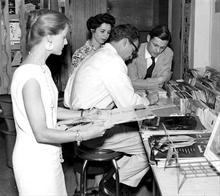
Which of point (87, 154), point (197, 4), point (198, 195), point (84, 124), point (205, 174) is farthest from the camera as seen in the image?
Result: point (197, 4)

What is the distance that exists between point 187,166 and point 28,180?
0.73 metres

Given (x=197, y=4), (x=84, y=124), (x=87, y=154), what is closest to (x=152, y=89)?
(x=197, y=4)

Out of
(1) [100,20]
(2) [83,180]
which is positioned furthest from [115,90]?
(1) [100,20]

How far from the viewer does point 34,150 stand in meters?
1.78

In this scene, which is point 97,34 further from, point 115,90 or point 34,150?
point 34,150

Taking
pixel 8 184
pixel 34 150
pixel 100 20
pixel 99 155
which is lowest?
pixel 8 184

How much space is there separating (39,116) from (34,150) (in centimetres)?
20

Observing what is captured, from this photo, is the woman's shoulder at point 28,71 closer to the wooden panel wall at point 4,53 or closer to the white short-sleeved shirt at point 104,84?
the white short-sleeved shirt at point 104,84

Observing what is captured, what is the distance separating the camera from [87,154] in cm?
255

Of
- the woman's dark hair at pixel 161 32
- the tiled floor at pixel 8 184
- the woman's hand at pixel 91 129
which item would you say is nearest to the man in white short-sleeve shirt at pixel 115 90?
the tiled floor at pixel 8 184

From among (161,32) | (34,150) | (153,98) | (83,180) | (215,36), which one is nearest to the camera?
(34,150)

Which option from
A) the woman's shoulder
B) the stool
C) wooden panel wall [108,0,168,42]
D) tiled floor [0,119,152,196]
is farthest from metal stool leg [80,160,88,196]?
wooden panel wall [108,0,168,42]

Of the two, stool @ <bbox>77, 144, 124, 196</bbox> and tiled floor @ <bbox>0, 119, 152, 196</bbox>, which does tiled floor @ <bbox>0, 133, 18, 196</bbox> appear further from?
stool @ <bbox>77, 144, 124, 196</bbox>

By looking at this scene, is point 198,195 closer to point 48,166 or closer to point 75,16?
point 48,166
